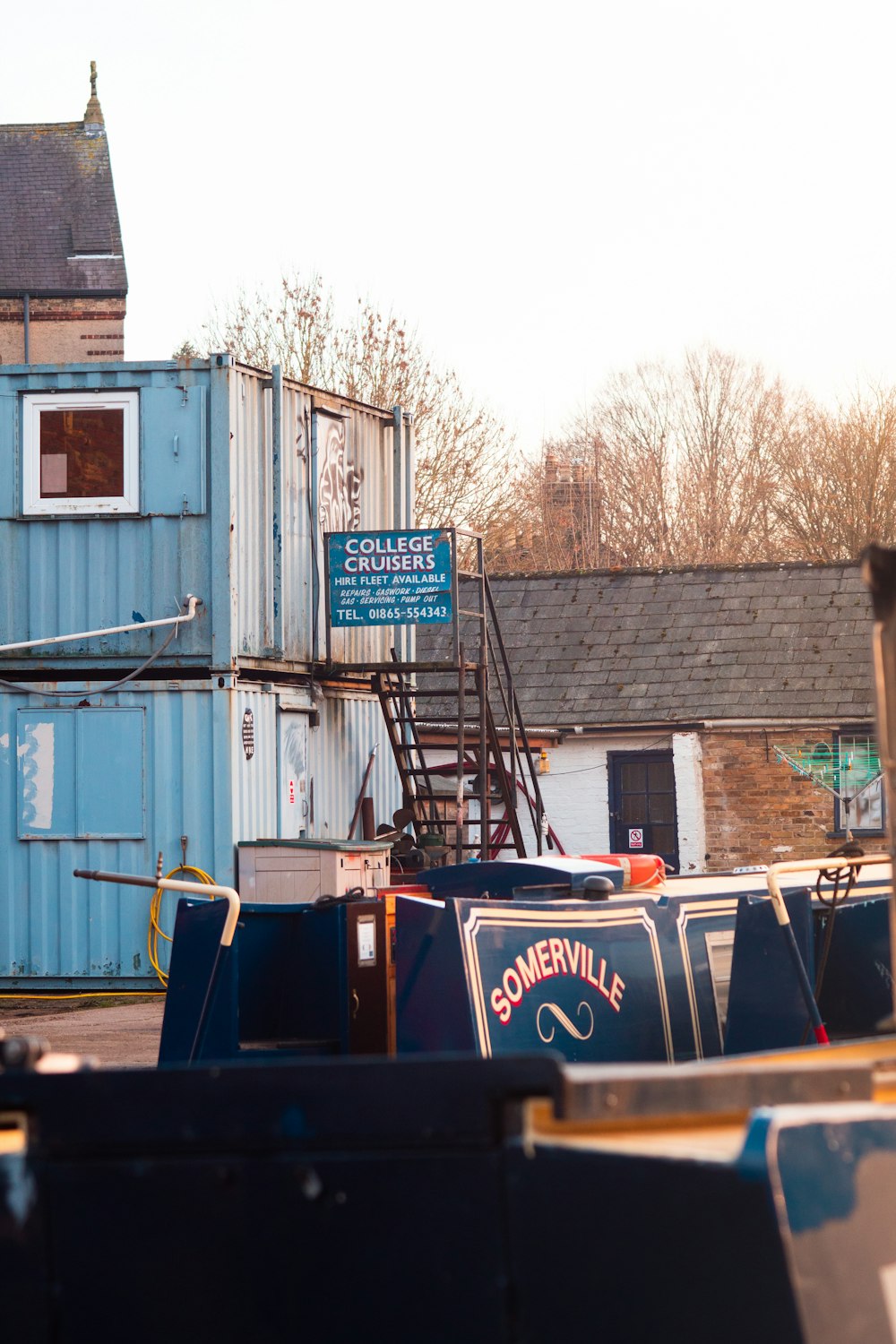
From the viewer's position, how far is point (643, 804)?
26.1 metres

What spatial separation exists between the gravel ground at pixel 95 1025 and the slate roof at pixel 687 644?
1253cm

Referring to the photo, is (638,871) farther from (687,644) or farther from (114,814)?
(687,644)

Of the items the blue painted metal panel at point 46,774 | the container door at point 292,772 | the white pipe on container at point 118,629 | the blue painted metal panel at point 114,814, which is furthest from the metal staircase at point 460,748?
the blue painted metal panel at point 46,774

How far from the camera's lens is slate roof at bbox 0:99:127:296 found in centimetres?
4031

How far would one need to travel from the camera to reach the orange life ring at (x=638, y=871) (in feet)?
29.8

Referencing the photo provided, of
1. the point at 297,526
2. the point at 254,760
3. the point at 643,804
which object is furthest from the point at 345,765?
the point at 643,804

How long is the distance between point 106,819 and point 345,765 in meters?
3.11

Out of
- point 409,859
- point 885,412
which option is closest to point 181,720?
point 409,859

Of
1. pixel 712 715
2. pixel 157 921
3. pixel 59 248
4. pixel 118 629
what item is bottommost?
pixel 157 921

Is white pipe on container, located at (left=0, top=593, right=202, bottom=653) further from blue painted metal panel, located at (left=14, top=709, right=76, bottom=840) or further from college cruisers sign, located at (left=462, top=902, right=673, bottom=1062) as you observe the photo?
college cruisers sign, located at (left=462, top=902, right=673, bottom=1062)

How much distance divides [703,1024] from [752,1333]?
571 cm

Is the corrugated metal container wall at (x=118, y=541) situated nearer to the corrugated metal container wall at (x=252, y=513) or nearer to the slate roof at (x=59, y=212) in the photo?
the corrugated metal container wall at (x=252, y=513)

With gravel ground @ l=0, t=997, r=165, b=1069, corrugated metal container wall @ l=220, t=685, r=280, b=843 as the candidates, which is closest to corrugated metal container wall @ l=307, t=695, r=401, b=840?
corrugated metal container wall @ l=220, t=685, r=280, b=843

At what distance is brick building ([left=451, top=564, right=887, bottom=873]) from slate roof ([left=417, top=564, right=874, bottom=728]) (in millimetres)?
30
